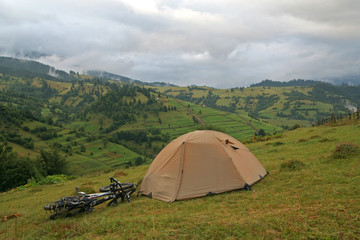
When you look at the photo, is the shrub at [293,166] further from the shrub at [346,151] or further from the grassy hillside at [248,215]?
the shrub at [346,151]

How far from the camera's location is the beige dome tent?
10.6 m

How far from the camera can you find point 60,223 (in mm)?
8727

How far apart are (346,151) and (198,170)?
30.1 ft

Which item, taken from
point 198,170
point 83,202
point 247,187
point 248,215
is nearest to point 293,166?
point 247,187

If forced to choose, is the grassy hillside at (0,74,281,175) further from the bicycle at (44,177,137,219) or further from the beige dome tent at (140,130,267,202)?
the beige dome tent at (140,130,267,202)

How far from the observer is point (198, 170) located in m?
10.9

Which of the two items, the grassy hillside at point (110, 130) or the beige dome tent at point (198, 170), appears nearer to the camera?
the beige dome tent at point (198, 170)

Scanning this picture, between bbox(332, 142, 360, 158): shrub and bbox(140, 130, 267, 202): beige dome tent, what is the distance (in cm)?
503

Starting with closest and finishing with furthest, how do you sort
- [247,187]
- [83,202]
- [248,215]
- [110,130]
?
[248,215]
[83,202]
[247,187]
[110,130]

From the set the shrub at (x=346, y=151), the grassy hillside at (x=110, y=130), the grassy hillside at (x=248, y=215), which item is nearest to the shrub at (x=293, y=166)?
the grassy hillside at (x=248, y=215)

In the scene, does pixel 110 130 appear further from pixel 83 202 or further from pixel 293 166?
pixel 293 166

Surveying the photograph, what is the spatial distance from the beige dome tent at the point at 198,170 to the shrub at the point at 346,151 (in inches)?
198

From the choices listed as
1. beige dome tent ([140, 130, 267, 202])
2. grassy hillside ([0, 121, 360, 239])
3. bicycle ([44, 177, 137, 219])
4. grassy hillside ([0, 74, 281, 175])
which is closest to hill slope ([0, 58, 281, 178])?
grassy hillside ([0, 74, 281, 175])

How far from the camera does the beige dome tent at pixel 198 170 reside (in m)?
10.6
